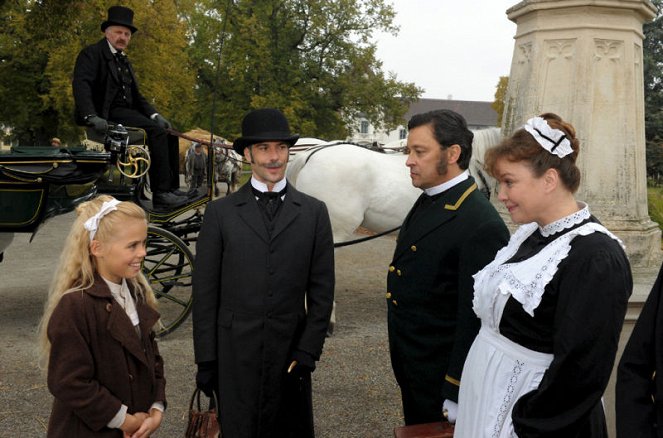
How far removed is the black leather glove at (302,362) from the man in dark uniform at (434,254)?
0.38m

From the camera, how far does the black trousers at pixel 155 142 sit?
18.3 feet

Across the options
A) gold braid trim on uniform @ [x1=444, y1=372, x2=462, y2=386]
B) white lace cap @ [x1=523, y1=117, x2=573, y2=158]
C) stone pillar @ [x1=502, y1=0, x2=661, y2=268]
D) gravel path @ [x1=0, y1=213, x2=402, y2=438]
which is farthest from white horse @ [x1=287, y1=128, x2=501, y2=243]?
white lace cap @ [x1=523, y1=117, x2=573, y2=158]

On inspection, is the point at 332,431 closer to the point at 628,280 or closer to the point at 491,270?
the point at 491,270

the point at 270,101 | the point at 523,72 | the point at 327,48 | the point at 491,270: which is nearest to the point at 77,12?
the point at 523,72

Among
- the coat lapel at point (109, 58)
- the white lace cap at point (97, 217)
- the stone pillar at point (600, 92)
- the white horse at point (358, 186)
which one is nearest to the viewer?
the white lace cap at point (97, 217)

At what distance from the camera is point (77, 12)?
39.6 ft

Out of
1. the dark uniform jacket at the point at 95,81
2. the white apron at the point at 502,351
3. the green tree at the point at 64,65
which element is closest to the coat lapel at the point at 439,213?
the white apron at the point at 502,351

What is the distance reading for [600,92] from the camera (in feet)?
11.7

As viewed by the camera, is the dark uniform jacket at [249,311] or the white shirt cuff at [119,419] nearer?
the white shirt cuff at [119,419]

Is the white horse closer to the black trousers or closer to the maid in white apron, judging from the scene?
the black trousers

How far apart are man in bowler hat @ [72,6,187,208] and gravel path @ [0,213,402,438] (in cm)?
135

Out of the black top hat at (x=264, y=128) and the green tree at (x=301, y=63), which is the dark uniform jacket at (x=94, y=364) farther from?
the green tree at (x=301, y=63)

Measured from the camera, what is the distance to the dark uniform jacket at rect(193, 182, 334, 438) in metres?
2.82

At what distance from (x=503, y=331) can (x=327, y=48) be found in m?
29.5
